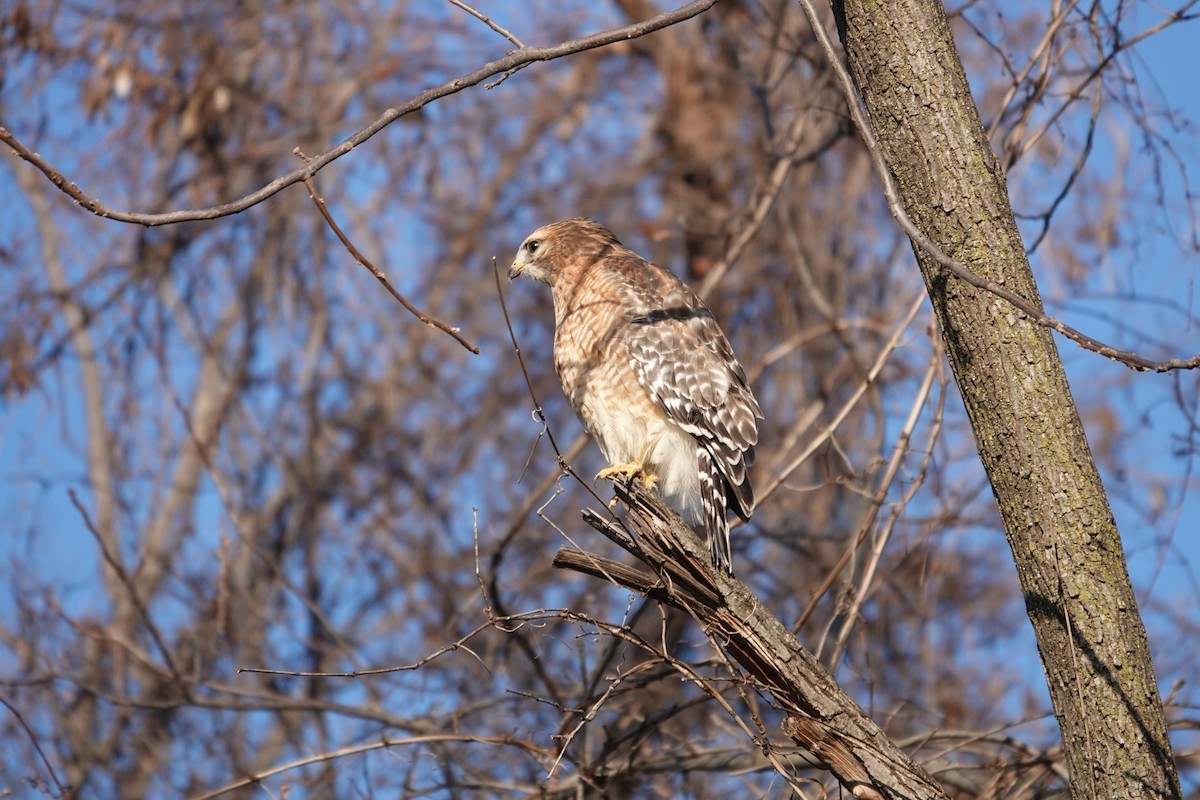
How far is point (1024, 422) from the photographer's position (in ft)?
8.82

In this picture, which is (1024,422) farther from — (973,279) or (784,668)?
(784,668)

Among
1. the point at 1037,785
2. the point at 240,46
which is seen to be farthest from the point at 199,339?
the point at 1037,785

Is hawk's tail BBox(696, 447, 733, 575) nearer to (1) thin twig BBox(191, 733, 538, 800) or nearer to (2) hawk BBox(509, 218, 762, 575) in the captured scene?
(2) hawk BBox(509, 218, 762, 575)

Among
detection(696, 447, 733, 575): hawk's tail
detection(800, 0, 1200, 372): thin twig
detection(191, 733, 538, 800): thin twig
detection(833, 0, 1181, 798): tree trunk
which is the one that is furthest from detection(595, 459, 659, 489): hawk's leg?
detection(800, 0, 1200, 372): thin twig

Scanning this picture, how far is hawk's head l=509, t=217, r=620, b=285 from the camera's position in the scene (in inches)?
202

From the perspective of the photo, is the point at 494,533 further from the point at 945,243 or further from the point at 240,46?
the point at 945,243

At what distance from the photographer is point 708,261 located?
835 cm

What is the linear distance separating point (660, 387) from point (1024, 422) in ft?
6.34

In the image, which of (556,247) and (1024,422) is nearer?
(1024,422)

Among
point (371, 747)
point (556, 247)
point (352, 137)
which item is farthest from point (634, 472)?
point (352, 137)

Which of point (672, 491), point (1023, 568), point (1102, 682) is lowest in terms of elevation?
point (1102, 682)

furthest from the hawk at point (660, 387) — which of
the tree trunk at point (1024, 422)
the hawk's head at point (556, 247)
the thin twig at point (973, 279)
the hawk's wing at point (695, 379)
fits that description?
the thin twig at point (973, 279)

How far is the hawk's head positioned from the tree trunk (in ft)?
8.00

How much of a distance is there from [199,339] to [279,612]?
2096 millimetres
